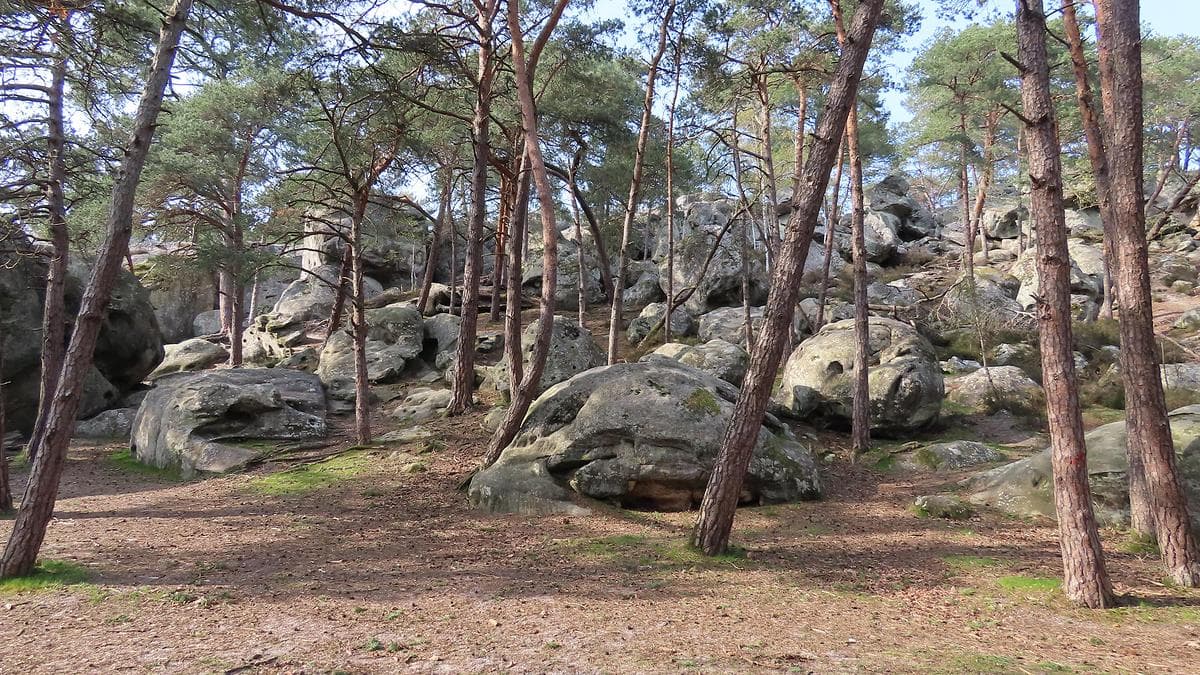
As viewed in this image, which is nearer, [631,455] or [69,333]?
[631,455]

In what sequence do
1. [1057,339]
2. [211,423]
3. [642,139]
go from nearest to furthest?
[1057,339] → [211,423] → [642,139]

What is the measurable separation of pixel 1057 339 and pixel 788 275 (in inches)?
94.0

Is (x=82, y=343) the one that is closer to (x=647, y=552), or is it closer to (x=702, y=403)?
(x=647, y=552)

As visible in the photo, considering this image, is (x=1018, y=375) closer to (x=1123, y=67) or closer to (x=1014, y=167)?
(x=1123, y=67)

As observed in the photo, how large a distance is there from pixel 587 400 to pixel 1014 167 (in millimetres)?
34669

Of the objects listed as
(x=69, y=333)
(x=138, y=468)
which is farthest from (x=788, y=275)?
(x=69, y=333)

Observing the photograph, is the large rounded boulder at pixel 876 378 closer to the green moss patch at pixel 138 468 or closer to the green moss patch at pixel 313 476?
the green moss patch at pixel 313 476

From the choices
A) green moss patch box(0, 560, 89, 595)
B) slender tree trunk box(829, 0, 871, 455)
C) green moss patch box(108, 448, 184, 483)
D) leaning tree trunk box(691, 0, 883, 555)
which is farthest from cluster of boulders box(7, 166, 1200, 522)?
green moss patch box(0, 560, 89, 595)

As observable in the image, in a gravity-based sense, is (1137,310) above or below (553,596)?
above

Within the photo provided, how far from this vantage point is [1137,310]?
612 cm

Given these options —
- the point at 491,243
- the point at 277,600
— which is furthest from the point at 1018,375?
the point at 491,243

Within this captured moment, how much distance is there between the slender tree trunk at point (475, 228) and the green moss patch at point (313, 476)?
2691 mm

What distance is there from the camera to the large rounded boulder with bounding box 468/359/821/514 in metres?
8.20

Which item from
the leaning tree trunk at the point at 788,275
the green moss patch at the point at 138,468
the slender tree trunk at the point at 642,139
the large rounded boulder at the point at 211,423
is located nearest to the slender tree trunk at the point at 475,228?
the large rounded boulder at the point at 211,423
